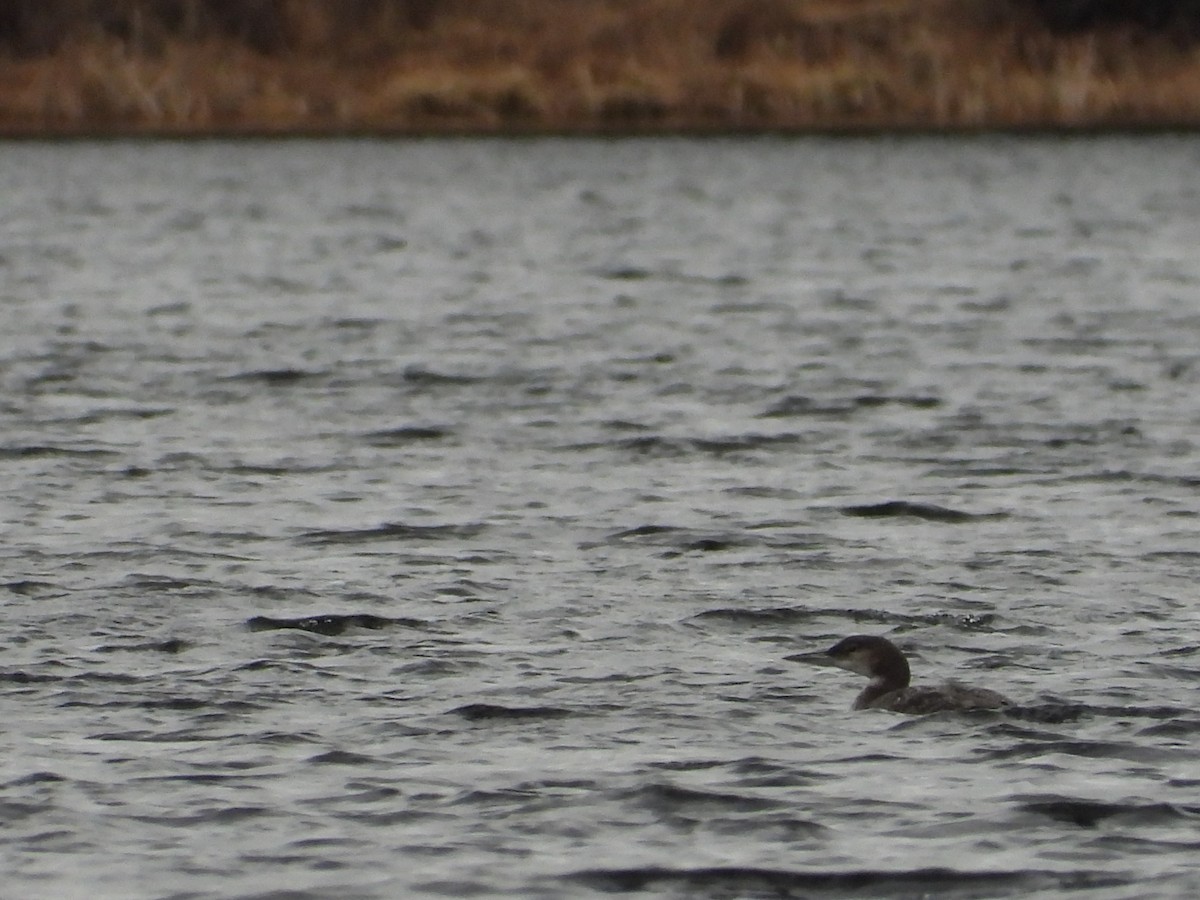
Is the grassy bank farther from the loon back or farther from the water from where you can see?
the loon back

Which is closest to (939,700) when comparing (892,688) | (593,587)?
(892,688)

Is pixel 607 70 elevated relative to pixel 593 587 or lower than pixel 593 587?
lower

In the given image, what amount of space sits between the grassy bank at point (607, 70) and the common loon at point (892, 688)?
187ft

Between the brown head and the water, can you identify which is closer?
the water

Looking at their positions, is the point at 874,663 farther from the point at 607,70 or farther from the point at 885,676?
the point at 607,70

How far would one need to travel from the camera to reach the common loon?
12625mm

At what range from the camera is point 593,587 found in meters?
15.8

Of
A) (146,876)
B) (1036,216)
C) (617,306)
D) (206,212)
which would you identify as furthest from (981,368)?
(206,212)

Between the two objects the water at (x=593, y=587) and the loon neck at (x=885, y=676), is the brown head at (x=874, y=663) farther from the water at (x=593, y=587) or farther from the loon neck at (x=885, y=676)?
the water at (x=593, y=587)

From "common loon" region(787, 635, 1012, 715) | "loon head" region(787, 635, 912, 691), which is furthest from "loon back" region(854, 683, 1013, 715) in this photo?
"loon head" region(787, 635, 912, 691)

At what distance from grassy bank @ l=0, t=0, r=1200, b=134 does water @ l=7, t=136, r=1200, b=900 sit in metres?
33.4

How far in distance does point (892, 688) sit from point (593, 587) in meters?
3.23

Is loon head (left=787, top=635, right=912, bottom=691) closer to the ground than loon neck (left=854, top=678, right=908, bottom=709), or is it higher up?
higher up

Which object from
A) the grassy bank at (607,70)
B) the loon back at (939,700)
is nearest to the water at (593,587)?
the loon back at (939,700)
